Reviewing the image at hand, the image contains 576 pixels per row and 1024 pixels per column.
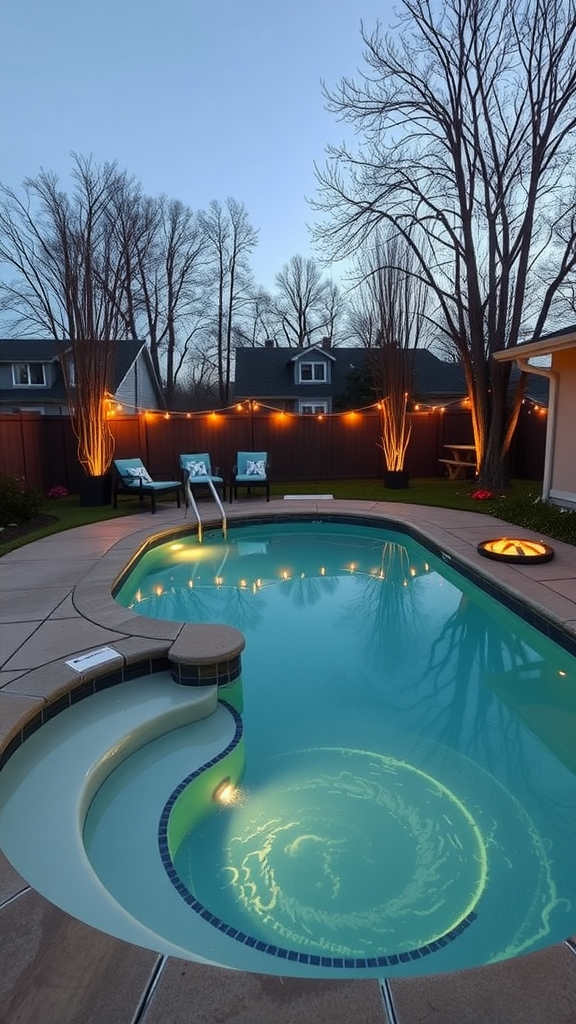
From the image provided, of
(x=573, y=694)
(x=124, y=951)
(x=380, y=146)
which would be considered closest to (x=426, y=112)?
(x=380, y=146)

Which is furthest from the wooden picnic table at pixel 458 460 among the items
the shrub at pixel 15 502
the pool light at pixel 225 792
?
the pool light at pixel 225 792

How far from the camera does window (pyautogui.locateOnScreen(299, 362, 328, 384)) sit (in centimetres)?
2164

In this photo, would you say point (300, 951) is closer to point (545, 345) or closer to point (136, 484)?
point (545, 345)

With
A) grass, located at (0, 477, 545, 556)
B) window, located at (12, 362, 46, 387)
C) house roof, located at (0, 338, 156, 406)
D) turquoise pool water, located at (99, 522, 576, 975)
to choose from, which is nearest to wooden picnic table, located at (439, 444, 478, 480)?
grass, located at (0, 477, 545, 556)

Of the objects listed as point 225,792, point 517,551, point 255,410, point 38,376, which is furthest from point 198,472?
point 38,376

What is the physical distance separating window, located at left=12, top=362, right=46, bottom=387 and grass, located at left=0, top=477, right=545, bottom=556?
10.9 meters

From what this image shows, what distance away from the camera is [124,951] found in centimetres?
151

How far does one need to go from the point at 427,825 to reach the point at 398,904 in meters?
Result: 0.44

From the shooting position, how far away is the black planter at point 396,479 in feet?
36.1

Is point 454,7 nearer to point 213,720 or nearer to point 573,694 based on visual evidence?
point 573,694

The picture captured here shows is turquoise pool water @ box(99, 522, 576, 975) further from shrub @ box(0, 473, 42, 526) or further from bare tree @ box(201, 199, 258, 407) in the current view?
bare tree @ box(201, 199, 258, 407)

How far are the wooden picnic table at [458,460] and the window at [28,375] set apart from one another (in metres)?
14.2

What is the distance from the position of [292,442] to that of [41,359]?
11.2 m

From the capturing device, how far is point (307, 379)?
21688mm
